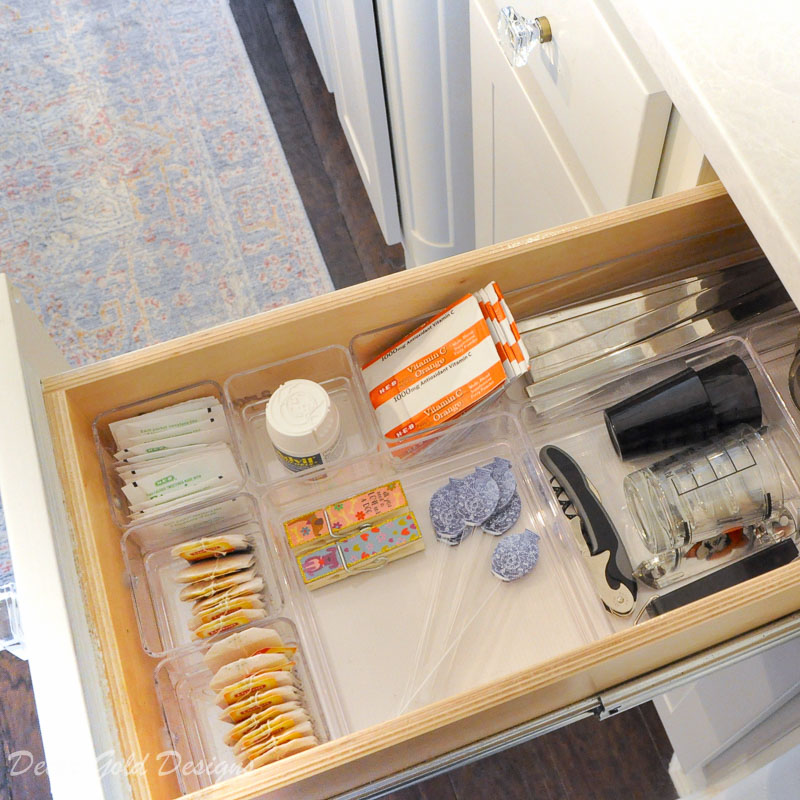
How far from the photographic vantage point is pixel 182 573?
657 millimetres

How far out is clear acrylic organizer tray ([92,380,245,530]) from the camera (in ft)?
2.19

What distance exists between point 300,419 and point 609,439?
27 centimetres

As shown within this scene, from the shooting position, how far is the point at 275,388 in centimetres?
74

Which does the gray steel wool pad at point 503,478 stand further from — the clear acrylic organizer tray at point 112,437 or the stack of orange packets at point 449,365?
the clear acrylic organizer tray at point 112,437

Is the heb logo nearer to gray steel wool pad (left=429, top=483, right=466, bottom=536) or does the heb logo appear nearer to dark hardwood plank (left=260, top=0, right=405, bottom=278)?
gray steel wool pad (left=429, top=483, right=466, bottom=536)

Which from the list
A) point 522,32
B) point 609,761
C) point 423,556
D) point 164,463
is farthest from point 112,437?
point 609,761

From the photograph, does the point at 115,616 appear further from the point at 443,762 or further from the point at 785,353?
the point at 785,353

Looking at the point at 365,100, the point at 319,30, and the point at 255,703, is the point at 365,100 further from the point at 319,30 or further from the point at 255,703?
the point at 255,703

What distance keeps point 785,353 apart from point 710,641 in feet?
0.91

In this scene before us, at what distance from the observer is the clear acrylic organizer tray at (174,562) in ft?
2.18

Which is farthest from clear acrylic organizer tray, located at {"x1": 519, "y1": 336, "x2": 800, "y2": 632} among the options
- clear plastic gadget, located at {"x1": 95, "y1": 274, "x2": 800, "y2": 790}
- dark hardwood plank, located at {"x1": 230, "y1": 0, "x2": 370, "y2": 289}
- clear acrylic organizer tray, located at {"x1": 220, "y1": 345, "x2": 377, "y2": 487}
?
dark hardwood plank, located at {"x1": 230, "y1": 0, "x2": 370, "y2": 289}

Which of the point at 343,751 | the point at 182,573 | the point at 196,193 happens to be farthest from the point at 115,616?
the point at 196,193

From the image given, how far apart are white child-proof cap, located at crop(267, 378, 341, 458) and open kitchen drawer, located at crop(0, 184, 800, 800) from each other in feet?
0.14

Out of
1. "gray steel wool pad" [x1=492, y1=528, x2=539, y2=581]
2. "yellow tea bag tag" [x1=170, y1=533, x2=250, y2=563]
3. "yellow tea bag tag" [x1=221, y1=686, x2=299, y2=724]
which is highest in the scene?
"yellow tea bag tag" [x1=170, y1=533, x2=250, y2=563]
